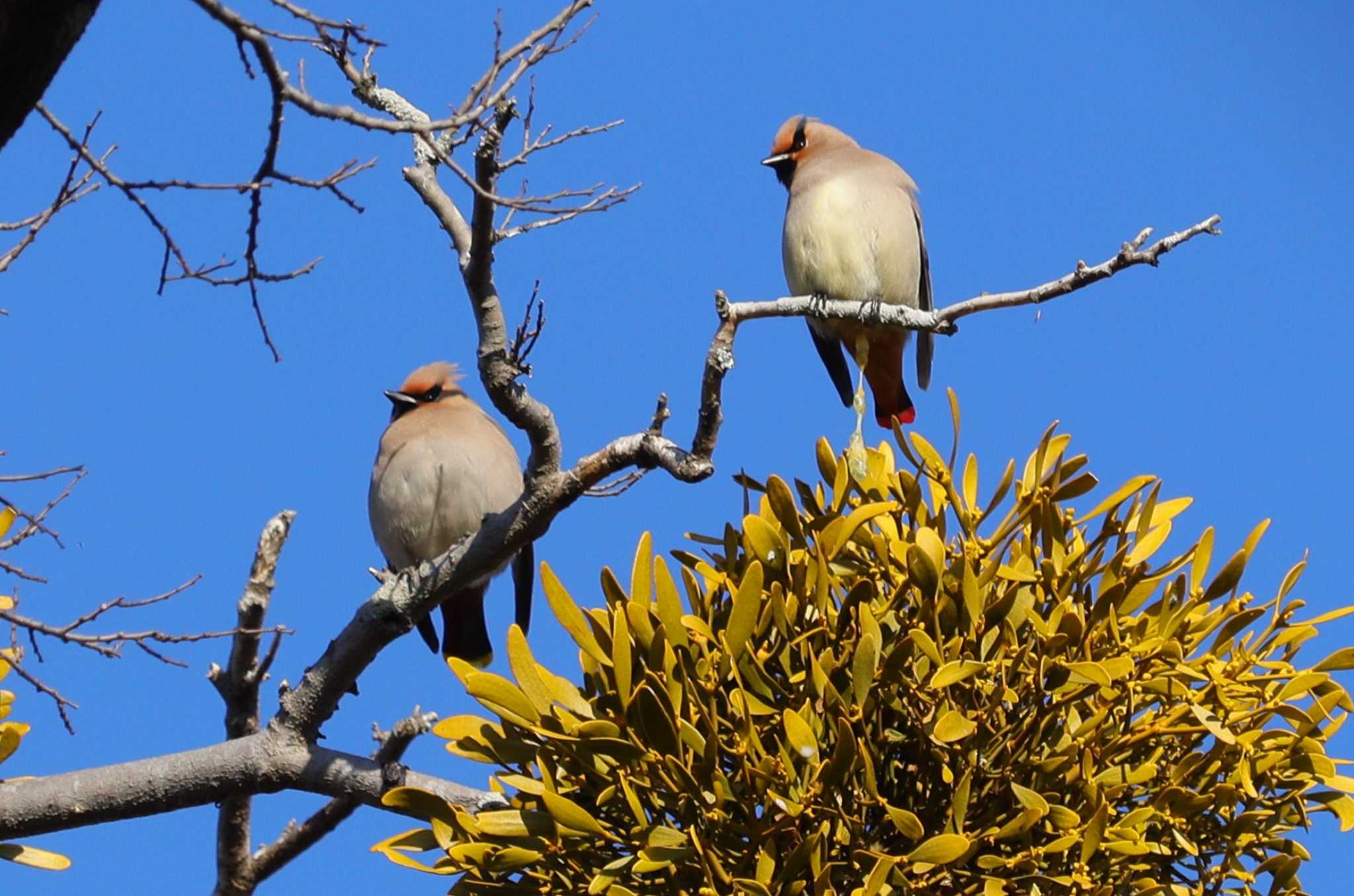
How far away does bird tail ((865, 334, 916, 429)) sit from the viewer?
5637 mm

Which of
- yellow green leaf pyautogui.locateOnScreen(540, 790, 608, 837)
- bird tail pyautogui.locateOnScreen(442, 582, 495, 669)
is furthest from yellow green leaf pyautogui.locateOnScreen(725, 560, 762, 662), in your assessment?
bird tail pyautogui.locateOnScreen(442, 582, 495, 669)

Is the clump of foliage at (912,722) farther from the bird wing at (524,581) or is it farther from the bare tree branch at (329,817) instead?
the bird wing at (524,581)

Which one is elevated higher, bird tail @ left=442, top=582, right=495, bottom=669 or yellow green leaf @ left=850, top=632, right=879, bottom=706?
bird tail @ left=442, top=582, right=495, bottom=669

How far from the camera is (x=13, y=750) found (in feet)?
10.4

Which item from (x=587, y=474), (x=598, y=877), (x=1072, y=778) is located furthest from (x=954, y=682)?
(x=587, y=474)

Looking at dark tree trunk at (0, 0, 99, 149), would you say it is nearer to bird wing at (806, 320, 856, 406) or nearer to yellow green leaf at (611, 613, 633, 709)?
yellow green leaf at (611, 613, 633, 709)

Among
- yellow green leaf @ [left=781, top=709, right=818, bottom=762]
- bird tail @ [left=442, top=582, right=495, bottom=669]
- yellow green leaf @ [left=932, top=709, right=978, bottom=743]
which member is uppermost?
bird tail @ [left=442, top=582, right=495, bottom=669]

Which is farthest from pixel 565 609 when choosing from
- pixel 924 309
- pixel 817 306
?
pixel 924 309

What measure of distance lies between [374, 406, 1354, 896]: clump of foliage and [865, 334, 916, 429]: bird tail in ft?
8.90

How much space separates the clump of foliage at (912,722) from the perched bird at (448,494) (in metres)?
2.42

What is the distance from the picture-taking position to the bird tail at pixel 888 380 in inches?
222

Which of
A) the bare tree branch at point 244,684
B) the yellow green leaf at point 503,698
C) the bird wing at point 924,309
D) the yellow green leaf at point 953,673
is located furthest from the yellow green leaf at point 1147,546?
the bird wing at point 924,309

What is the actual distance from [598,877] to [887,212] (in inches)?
137

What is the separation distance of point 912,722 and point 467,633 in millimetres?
3127
